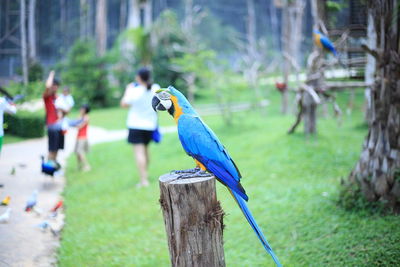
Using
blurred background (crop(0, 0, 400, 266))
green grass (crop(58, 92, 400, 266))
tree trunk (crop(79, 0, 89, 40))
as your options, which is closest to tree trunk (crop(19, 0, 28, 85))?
blurred background (crop(0, 0, 400, 266))

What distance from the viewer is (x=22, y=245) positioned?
11.6 feet

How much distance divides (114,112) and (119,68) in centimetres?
499

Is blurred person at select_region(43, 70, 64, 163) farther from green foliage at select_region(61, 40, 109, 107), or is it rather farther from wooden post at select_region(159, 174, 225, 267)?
green foliage at select_region(61, 40, 109, 107)

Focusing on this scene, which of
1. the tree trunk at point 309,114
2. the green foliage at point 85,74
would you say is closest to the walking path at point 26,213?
the tree trunk at point 309,114

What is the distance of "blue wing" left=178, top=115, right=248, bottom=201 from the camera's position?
2445 millimetres

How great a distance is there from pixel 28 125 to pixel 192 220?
813 centimetres

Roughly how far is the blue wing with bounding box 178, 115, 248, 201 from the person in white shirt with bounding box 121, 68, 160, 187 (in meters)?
2.73

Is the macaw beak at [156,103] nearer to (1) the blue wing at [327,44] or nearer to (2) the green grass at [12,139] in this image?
(1) the blue wing at [327,44]

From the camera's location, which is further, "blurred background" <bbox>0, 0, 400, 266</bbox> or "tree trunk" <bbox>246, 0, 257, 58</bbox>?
"tree trunk" <bbox>246, 0, 257, 58</bbox>

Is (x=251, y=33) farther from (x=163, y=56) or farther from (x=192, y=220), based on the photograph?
(x=192, y=220)

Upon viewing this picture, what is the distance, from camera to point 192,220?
7.68 ft

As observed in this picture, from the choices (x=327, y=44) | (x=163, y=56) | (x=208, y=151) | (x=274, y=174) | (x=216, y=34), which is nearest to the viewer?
(x=208, y=151)

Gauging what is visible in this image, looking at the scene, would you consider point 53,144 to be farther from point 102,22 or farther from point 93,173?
point 102,22

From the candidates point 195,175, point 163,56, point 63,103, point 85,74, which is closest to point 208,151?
point 195,175
